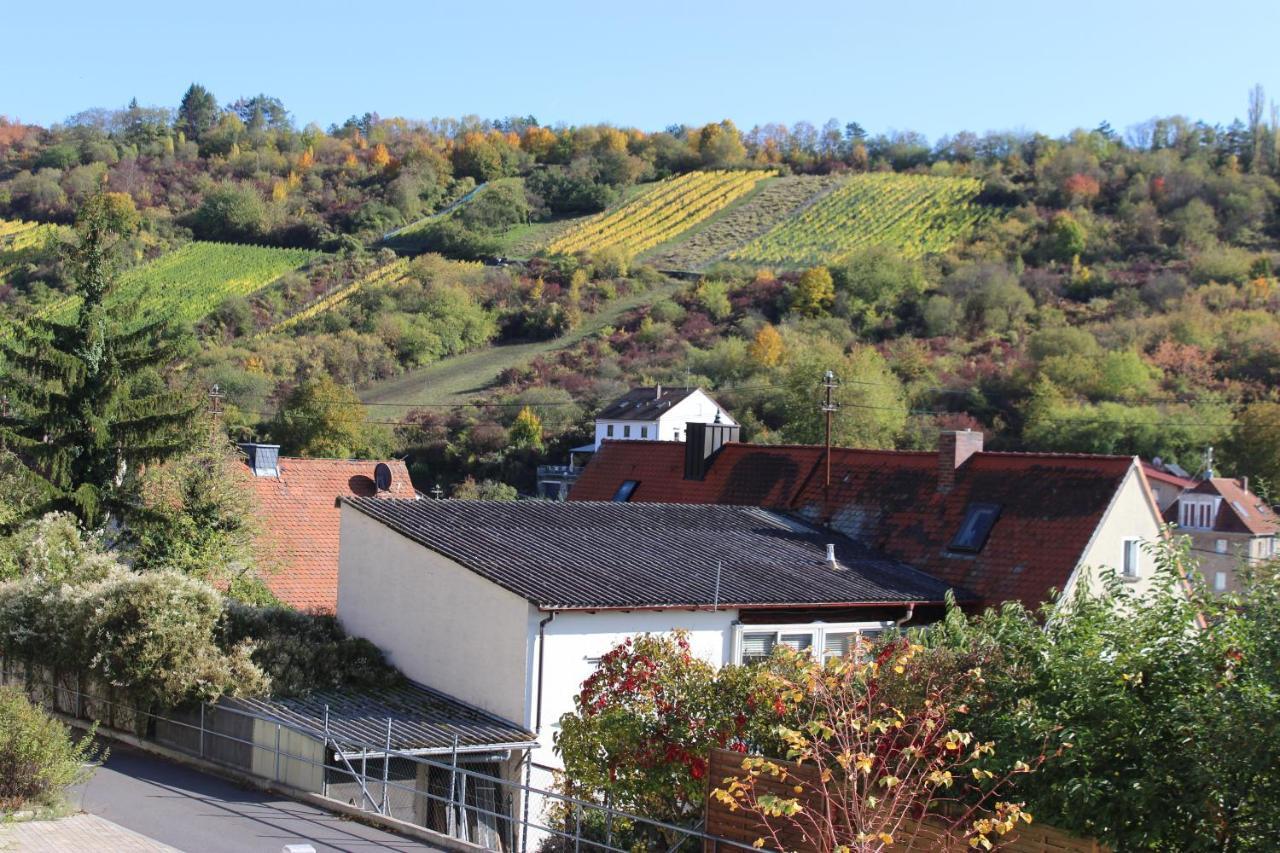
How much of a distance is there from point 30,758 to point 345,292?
9242 centimetres

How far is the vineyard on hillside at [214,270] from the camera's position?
10012cm

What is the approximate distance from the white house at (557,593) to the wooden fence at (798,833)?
20.5ft

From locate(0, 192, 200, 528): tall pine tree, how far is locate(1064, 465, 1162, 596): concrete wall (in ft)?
58.0

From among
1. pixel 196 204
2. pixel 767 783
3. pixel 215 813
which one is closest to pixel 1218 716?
pixel 767 783

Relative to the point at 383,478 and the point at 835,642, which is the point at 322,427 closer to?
the point at 383,478

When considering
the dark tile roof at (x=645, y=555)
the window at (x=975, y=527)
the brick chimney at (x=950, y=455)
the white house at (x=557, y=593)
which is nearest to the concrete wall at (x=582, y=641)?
the white house at (x=557, y=593)

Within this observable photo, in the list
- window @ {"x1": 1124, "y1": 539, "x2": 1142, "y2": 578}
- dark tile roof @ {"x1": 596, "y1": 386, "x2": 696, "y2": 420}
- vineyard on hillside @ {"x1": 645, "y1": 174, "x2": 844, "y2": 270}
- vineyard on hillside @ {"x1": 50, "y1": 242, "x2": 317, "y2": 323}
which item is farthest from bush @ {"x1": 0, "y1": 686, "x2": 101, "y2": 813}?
vineyard on hillside @ {"x1": 645, "y1": 174, "x2": 844, "y2": 270}

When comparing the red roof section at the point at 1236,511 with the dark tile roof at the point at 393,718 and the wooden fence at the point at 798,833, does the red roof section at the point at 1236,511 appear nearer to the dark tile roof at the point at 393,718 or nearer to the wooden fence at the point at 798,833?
the dark tile roof at the point at 393,718

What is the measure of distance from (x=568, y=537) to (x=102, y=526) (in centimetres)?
1087

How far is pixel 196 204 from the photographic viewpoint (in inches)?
4931

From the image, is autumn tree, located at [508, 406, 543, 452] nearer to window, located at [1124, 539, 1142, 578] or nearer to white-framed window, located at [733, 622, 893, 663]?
window, located at [1124, 539, 1142, 578]

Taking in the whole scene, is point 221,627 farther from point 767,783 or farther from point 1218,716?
point 1218,716

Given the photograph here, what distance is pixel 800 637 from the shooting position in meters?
22.3

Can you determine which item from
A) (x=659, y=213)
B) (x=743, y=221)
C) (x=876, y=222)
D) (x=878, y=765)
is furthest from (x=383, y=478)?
(x=659, y=213)
